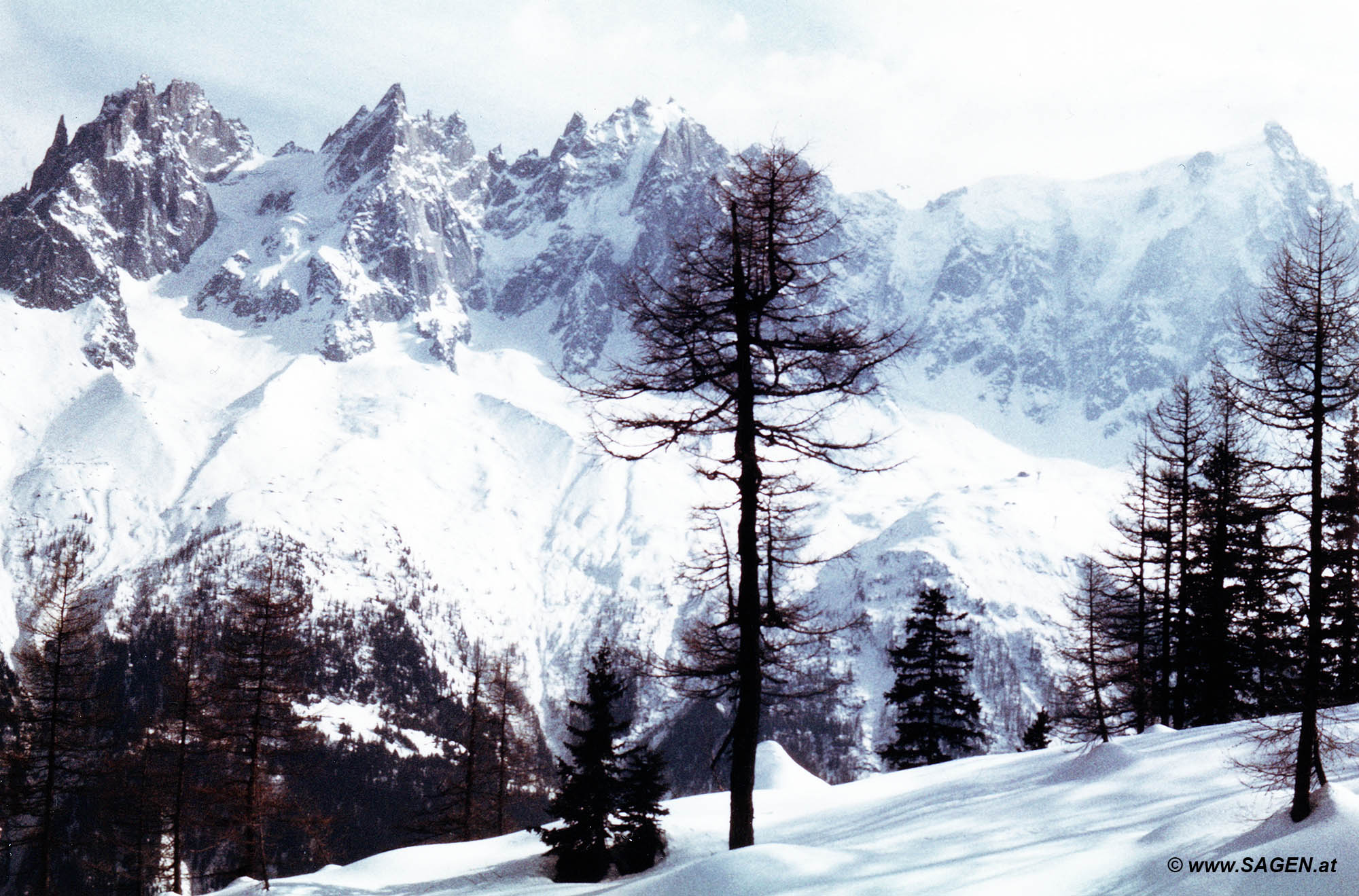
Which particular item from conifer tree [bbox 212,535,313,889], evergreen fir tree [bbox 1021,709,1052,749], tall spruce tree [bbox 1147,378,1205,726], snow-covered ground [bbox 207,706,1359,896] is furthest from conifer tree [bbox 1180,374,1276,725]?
conifer tree [bbox 212,535,313,889]

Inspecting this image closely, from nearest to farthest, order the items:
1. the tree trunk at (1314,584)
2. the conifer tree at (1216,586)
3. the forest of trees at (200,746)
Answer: the tree trunk at (1314,584) → the forest of trees at (200,746) → the conifer tree at (1216,586)

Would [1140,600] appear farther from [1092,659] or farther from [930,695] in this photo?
[930,695]

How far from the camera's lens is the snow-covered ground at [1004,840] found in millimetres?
9617

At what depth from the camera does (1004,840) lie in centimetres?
1276

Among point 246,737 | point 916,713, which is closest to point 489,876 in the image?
point 246,737

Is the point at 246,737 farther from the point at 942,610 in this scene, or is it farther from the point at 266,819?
the point at 942,610

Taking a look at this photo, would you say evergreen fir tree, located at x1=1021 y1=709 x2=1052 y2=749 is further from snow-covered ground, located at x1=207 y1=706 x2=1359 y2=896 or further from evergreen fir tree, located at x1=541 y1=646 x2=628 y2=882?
evergreen fir tree, located at x1=541 y1=646 x2=628 y2=882

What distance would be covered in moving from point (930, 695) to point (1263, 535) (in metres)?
14.2

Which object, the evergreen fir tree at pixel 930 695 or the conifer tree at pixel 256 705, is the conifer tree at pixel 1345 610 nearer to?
the evergreen fir tree at pixel 930 695

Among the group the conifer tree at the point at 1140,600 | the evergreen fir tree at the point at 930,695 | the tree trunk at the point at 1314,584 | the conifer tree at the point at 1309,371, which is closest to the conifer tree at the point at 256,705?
the evergreen fir tree at the point at 930,695

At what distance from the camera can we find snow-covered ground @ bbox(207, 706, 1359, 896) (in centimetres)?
962

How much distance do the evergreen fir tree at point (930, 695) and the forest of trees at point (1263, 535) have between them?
402cm

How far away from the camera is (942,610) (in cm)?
3438

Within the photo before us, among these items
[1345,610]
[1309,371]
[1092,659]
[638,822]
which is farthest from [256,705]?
[1345,610]
